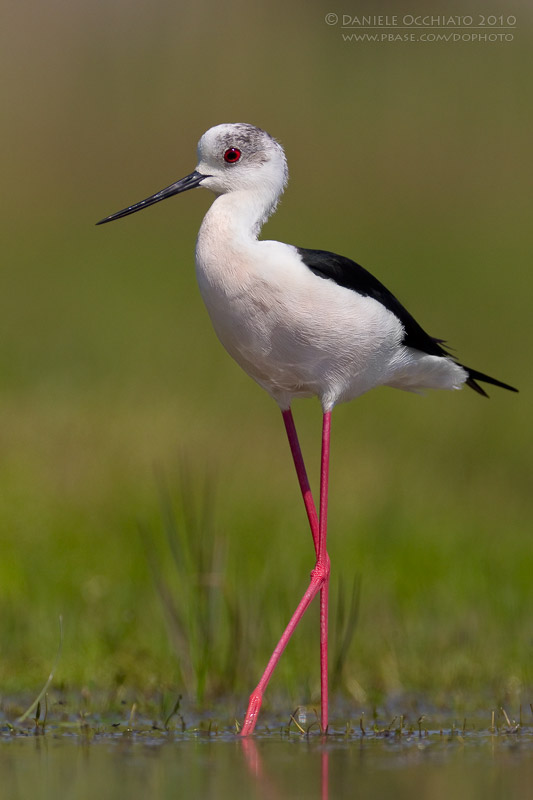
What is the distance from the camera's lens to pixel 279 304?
441 cm

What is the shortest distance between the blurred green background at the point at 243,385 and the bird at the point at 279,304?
78cm

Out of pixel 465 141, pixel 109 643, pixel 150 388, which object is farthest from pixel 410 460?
pixel 465 141

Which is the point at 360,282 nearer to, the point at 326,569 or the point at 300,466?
the point at 300,466

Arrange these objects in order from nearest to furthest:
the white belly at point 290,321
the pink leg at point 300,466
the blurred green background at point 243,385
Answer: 1. the white belly at point 290,321
2. the pink leg at point 300,466
3. the blurred green background at point 243,385

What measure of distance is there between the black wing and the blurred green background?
95 centimetres

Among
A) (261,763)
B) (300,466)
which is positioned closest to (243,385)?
(300,466)

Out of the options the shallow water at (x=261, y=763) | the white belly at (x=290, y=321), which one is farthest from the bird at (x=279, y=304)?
the shallow water at (x=261, y=763)

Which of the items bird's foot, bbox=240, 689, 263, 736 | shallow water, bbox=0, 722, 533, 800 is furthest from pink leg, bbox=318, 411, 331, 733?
bird's foot, bbox=240, 689, 263, 736

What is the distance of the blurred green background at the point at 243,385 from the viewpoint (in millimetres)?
5922

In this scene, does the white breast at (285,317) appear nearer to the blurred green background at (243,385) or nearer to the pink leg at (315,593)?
the pink leg at (315,593)

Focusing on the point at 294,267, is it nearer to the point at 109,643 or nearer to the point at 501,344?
the point at 109,643

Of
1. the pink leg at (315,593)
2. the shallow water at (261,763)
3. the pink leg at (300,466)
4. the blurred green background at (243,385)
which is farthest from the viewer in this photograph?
the blurred green background at (243,385)

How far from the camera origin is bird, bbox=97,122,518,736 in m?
4.42

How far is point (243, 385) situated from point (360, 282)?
7182 millimetres
